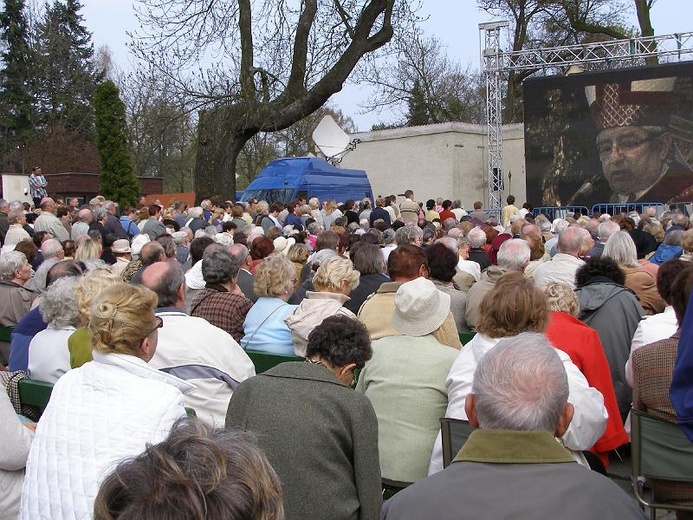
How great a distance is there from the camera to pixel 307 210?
1515 cm

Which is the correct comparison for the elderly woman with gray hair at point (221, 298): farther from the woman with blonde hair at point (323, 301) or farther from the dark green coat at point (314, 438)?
the dark green coat at point (314, 438)

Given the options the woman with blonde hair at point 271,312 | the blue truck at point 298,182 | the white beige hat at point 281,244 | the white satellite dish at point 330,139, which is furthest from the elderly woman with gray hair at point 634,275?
the white satellite dish at point 330,139

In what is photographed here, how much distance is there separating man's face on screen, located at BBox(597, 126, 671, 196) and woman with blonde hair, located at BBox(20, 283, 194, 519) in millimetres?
24714

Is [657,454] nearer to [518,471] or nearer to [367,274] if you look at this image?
[518,471]

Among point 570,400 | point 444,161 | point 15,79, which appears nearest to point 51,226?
point 570,400

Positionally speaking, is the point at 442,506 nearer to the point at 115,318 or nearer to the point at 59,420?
the point at 59,420

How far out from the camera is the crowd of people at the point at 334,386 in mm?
1995

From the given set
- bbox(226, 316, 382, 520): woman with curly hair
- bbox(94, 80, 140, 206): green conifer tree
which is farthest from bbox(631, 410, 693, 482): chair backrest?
bbox(94, 80, 140, 206): green conifer tree

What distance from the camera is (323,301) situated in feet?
16.8

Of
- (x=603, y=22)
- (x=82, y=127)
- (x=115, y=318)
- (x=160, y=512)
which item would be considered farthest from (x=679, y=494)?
(x=82, y=127)

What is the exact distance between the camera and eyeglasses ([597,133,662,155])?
1003 inches

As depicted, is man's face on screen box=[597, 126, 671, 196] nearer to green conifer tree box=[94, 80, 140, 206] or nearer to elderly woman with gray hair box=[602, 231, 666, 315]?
green conifer tree box=[94, 80, 140, 206]

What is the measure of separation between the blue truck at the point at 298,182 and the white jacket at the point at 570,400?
1626 centimetres

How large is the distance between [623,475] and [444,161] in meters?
27.1
